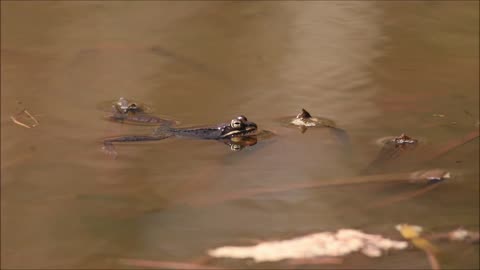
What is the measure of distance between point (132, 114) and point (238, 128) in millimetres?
490

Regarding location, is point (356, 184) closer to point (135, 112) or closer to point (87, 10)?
point (135, 112)

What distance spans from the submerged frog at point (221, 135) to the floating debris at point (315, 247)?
603 millimetres

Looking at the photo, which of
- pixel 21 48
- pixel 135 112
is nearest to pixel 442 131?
pixel 135 112

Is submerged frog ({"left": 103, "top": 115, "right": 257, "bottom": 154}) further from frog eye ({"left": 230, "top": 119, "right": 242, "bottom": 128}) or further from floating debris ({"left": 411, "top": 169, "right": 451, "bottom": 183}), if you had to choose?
floating debris ({"left": 411, "top": 169, "right": 451, "bottom": 183})

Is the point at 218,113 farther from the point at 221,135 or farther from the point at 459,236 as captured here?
the point at 459,236

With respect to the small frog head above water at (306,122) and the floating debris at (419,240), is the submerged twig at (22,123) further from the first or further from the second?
the floating debris at (419,240)

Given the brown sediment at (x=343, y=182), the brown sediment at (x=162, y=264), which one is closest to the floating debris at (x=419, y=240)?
the brown sediment at (x=343, y=182)

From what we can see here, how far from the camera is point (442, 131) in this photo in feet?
8.84

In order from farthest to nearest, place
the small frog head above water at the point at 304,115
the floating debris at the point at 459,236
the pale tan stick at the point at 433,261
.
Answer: the small frog head above water at the point at 304,115 < the floating debris at the point at 459,236 < the pale tan stick at the point at 433,261

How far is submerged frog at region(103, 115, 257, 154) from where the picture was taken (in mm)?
2639

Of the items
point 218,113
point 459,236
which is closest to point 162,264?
point 459,236

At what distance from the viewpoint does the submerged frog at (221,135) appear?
2.64 meters

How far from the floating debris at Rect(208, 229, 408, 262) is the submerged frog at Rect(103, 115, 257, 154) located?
1.98ft

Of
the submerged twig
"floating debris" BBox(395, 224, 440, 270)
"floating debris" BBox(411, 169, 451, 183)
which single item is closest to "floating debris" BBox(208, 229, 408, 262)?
"floating debris" BBox(395, 224, 440, 270)
